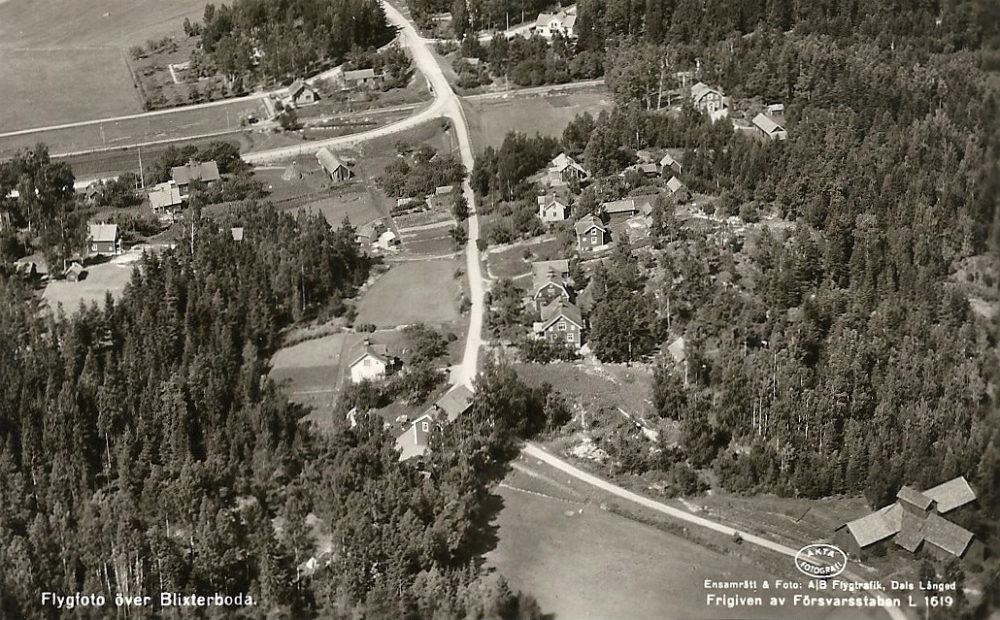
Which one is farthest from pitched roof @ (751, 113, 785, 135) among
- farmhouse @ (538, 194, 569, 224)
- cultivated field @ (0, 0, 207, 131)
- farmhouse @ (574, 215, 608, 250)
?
cultivated field @ (0, 0, 207, 131)

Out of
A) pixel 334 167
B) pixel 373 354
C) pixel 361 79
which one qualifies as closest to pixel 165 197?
pixel 334 167

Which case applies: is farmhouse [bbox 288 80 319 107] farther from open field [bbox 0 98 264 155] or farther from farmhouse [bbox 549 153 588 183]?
farmhouse [bbox 549 153 588 183]

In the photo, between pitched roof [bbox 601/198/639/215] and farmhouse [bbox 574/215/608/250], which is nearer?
farmhouse [bbox 574/215/608/250]

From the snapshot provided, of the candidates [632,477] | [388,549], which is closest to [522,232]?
[632,477]

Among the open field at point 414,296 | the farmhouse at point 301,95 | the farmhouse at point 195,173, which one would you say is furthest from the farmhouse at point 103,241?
the farmhouse at point 301,95

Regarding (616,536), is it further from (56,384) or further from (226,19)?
(226,19)

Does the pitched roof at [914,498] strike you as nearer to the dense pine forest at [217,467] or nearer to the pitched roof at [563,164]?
the dense pine forest at [217,467]
